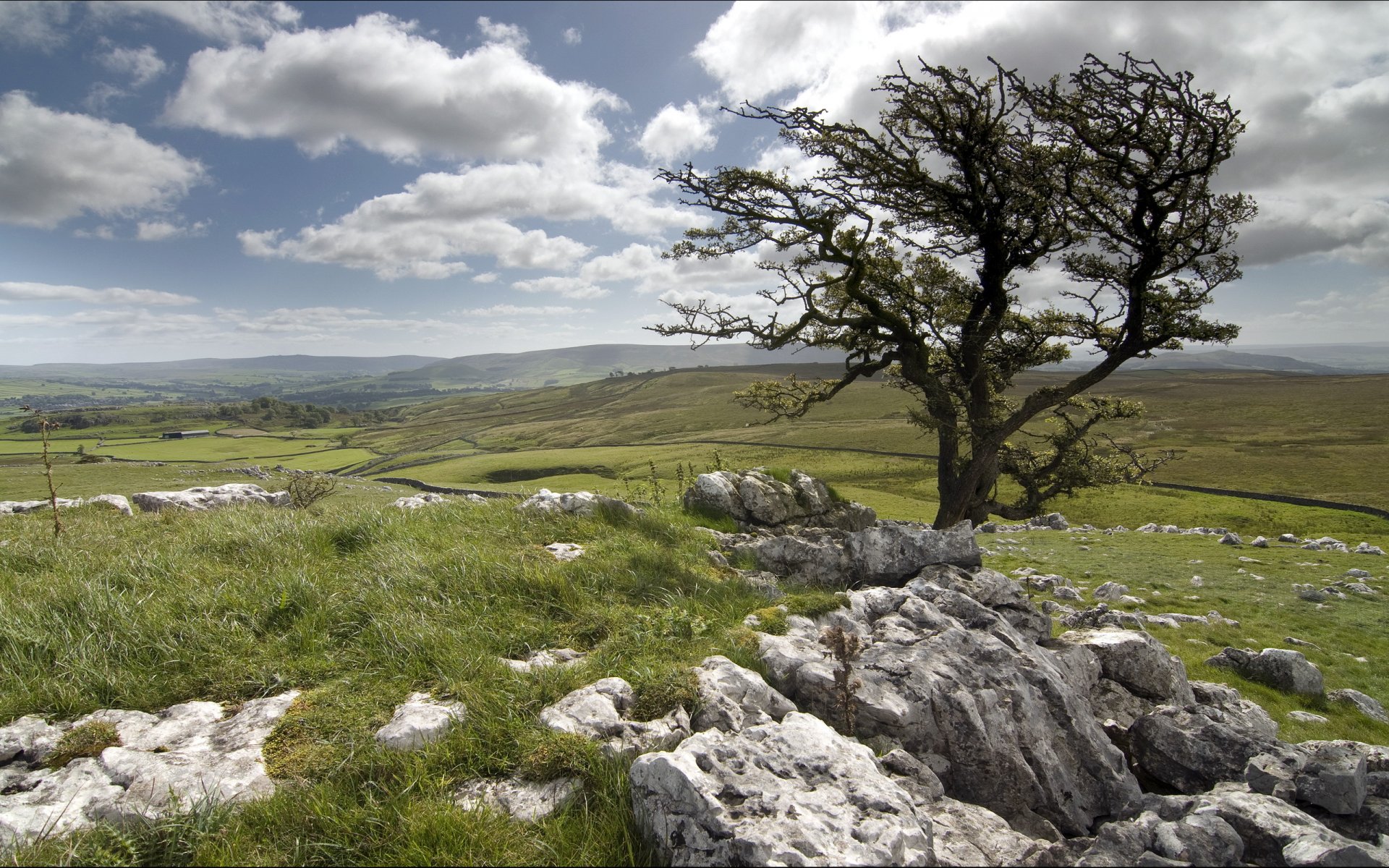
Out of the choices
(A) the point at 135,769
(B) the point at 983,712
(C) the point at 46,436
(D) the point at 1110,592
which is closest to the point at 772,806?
(B) the point at 983,712

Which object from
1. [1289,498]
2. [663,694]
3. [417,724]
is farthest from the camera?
[1289,498]

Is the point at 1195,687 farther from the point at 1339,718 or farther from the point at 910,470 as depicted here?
the point at 910,470

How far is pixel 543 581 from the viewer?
838 cm

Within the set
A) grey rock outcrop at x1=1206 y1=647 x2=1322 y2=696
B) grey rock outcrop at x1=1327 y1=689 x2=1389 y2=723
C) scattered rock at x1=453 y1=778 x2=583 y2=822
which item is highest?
scattered rock at x1=453 y1=778 x2=583 y2=822

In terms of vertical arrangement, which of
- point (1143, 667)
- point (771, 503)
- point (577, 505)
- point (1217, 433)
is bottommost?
point (1217, 433)

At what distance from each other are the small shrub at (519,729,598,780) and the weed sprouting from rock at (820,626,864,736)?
2.84 m

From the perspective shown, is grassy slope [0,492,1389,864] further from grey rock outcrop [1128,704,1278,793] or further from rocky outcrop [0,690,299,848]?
grey rock outcrop [1128,704,1278,793]

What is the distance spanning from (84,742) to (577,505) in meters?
7.92

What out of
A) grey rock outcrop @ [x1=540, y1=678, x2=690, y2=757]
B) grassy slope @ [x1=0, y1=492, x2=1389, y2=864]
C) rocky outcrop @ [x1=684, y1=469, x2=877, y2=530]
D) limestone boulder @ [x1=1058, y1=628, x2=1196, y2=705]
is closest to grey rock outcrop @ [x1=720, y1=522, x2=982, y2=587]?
grassy slope @ [x1=0, y1=492, x2=1389, y2=864]

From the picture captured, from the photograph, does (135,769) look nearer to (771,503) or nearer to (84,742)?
(84,742)

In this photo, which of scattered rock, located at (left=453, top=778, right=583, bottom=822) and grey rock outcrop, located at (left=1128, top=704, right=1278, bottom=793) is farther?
grey rock outcrop, located at (left=1128, top=704, right=1278, bottom=793)

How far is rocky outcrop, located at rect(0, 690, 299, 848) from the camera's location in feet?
14.6

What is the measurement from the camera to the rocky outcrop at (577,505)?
12.2 meters

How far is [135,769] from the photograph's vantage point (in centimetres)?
490
